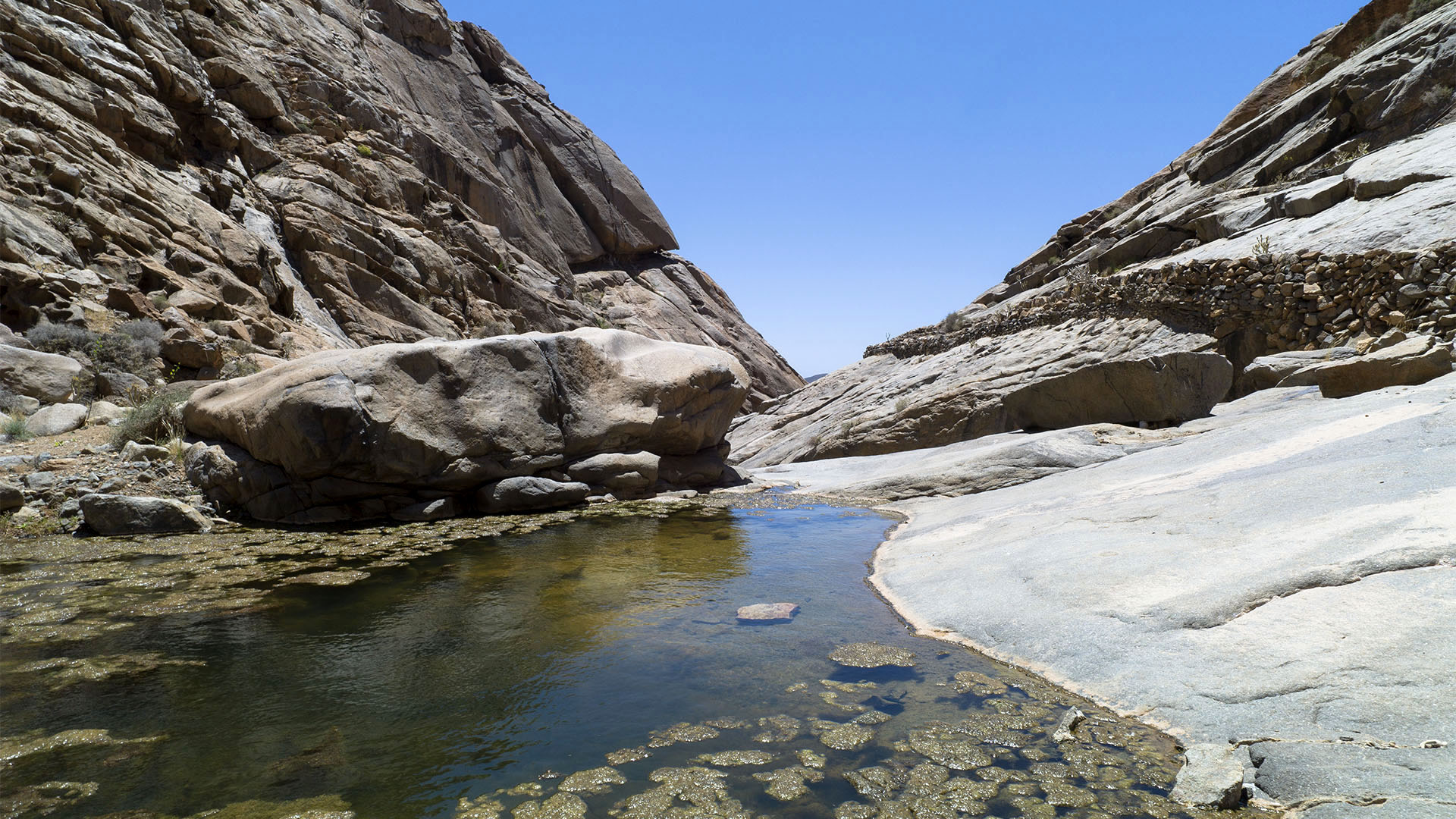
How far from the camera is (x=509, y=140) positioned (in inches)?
1566

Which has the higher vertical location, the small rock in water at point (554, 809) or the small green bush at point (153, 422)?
the small green bush at point (153, 422)

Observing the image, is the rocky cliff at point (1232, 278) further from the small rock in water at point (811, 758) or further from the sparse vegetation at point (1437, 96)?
the small rock in water at point (811, 758)

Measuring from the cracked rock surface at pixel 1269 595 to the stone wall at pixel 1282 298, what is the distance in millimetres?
4884

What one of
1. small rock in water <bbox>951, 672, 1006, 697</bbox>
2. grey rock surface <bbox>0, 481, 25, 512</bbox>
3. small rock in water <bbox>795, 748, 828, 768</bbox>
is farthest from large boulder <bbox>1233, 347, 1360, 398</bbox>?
grey rock surface <bbox>0, 481, 25, 512</bbox>

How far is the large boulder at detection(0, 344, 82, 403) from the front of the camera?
11.6 meters

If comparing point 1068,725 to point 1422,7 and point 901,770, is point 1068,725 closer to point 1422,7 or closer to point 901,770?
point 901,770

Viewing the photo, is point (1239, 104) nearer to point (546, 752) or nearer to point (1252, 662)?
point (1252, 662)

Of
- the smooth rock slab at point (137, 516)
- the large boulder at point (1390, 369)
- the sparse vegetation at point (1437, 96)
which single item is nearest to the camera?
the large boulder at point (1390, 369)

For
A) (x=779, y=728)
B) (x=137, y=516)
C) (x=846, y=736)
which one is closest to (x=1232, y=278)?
(x=846, y=736)

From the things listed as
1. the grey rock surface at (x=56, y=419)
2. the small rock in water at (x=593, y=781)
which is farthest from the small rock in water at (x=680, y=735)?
the grey rock surface at (x=56, y=419)

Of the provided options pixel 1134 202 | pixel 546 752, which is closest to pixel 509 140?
pixel 1134 202

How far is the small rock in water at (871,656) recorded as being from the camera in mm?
4996

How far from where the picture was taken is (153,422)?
37.5 ft

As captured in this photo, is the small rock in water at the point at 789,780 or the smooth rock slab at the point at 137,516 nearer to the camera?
the small rock in water at the point at 789,780
